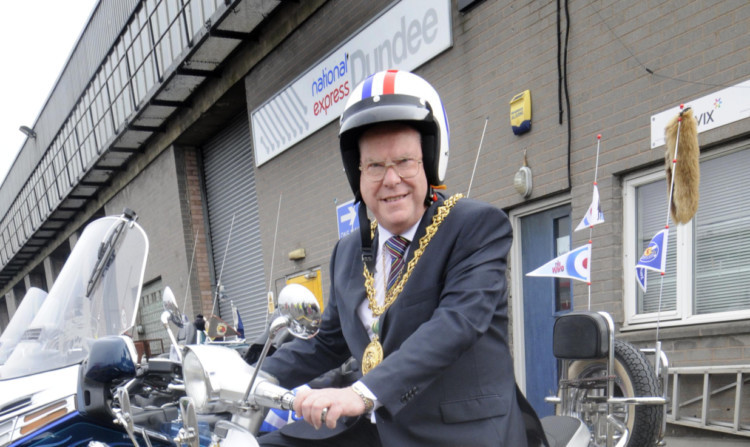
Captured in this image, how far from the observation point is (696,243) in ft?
16.7

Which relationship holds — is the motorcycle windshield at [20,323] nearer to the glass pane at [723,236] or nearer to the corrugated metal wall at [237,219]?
the glass pane at [723,236]

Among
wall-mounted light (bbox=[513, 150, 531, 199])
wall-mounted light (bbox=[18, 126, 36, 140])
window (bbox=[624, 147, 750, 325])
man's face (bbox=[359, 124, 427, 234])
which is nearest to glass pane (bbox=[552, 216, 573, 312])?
wall-mounted light (bbox=[513, 150, 531, 199])

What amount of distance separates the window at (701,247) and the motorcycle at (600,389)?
1.66m

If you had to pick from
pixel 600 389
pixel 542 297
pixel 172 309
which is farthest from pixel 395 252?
pixel 542 297

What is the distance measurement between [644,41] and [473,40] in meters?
1.96

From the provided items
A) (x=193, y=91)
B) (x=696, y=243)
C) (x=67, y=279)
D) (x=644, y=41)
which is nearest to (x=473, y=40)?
(x=644, y=41)

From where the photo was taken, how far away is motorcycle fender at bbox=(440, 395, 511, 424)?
1875 millimetres

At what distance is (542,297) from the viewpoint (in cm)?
→ 626

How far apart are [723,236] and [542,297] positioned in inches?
70.2

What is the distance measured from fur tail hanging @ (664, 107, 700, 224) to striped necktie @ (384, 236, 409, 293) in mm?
2976

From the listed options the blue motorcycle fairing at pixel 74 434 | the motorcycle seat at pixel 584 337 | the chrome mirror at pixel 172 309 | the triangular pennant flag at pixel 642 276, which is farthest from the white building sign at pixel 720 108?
the blue motorcycle fairing at pixel 74 434

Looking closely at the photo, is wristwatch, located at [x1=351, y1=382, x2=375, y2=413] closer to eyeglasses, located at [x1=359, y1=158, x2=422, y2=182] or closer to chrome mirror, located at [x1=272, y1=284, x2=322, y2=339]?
chrome mirror, located at [x1=272, y1=284, x2=322, y2=339]

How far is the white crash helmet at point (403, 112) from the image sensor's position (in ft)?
6.42

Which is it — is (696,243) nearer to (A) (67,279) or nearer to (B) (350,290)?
(B) (350,290)
